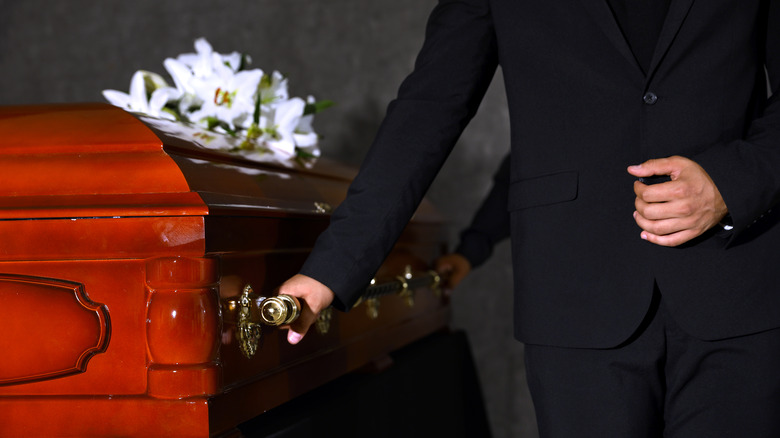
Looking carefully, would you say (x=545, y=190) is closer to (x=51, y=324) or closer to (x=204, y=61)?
(x=51, y=324)

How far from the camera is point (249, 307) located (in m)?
1.10

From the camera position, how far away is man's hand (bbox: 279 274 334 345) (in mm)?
1070

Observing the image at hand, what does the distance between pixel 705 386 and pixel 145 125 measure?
92 cm

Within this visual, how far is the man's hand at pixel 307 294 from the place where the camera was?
3.51ft

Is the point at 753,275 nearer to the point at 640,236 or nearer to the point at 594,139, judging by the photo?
the point at 640,236

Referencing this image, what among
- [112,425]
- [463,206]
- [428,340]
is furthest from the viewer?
[463,206]

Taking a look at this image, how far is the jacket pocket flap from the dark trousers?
200 mm

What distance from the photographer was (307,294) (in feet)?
3.52

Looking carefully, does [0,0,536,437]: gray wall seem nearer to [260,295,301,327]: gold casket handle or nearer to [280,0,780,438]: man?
[280,0,780,438]: man

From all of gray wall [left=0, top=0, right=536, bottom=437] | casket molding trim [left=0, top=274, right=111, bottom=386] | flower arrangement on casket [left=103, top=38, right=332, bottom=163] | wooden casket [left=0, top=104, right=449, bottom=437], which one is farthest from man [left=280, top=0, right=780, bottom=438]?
gray wall [left=0, top=0, right=536, bottom=437]

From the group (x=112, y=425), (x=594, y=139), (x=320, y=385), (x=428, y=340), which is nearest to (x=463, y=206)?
(x=428, y=340)

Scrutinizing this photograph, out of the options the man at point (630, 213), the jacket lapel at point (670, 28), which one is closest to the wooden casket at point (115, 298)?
the man at point (630, 213)

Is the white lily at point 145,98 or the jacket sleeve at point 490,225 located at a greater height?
the white lily at point 145,98

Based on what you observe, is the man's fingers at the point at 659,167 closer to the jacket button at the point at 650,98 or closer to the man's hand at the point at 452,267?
the jacket button at the point at 650,98
